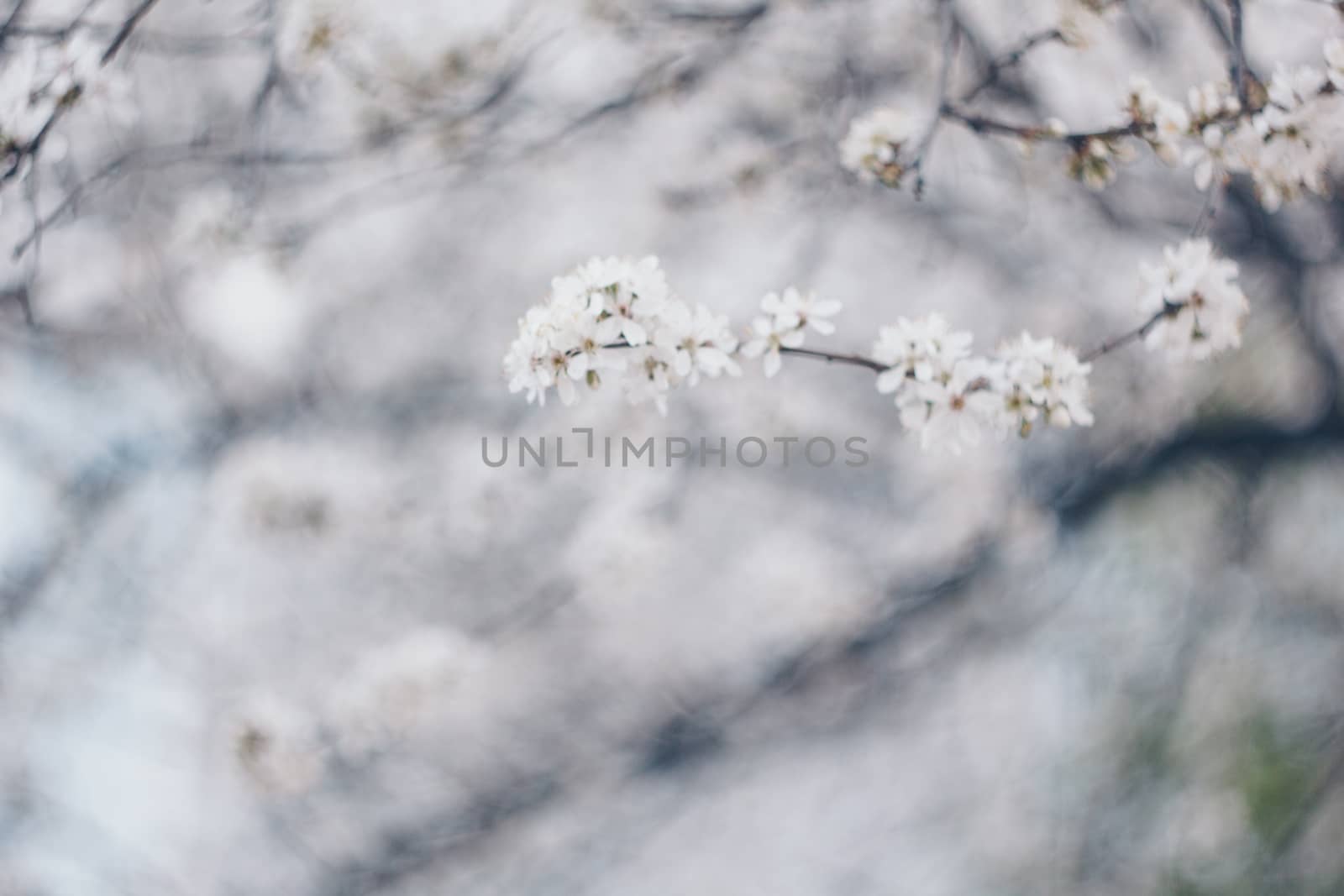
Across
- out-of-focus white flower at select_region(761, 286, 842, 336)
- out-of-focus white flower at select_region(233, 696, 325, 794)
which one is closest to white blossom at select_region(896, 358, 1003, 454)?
out-of-focus white flower at select_region(761, 286, 842, 336)

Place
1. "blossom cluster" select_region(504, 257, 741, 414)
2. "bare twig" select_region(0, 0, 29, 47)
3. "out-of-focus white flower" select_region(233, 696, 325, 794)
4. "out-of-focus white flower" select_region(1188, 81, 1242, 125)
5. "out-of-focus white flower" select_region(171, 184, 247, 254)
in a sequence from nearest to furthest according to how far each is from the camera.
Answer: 1. "blossom cluster" select_region(504, 257, 741, 414)
2. "out-of-focus white flower" select_region(1188, 81, 1242, 125)
3. "bare twig" select_region(0, 0, 29, 47)
4. "out-of-focus white flower" select_region(233, 696, 325, 794)
5. "out-of-focus white flower" select_region(171, 184, 247, 254)

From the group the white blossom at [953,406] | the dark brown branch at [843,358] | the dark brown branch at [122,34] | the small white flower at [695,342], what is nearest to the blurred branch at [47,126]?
the dark brown branch at [122,34]

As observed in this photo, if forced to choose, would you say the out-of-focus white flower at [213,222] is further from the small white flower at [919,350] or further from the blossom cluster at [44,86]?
the small white flower at [919,350]

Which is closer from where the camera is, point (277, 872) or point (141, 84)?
point (141, 84)

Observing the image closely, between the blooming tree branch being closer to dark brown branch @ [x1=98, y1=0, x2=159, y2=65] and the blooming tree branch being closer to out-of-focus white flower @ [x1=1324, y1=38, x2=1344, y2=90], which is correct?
out-of-focus white flower @ [x1=1324, y1=38, x2=1344, y2=90]

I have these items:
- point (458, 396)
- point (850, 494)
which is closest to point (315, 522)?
point (458, 396)

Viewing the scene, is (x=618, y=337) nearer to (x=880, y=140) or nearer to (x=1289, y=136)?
(x=880, y=140)

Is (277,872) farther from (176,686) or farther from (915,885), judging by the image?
(915,885)
